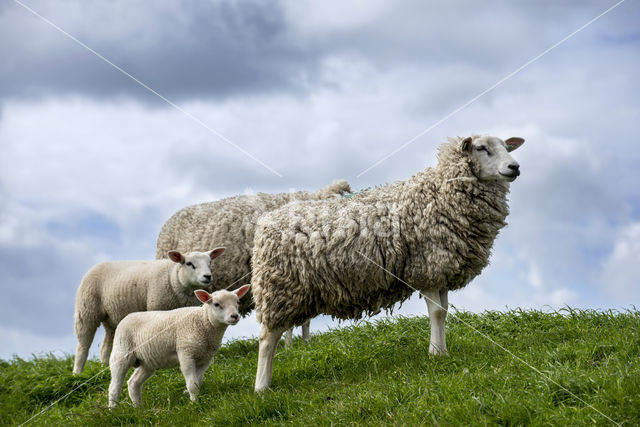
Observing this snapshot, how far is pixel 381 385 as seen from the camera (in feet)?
21.2

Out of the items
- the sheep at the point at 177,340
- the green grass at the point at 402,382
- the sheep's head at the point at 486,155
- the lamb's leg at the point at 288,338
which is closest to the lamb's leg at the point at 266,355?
the green grass at the point at 402,382

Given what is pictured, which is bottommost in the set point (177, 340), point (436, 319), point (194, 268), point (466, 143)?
point (177, 340)

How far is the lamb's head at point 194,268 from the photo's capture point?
898cm

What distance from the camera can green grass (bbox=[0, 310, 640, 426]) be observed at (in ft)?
17.8

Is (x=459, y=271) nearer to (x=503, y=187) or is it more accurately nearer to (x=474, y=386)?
(x=503, y=187)

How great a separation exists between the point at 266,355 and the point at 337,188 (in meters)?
3.71

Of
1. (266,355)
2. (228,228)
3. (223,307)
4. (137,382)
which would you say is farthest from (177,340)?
(228,228)

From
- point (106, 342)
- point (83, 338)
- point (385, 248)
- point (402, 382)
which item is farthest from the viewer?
point (106, 342)

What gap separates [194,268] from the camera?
29.7 ft

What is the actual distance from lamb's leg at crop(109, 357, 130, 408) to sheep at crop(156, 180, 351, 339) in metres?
2.70

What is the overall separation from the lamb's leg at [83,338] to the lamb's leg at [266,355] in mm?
3535

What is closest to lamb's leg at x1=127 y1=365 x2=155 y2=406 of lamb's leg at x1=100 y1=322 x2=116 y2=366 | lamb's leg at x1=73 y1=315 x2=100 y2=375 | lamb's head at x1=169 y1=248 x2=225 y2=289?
lamb's head at x1=169 y1=248 x2=225 y2=289

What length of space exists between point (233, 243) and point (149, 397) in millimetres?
3313

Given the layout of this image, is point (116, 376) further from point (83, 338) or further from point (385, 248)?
point (385, 248)
